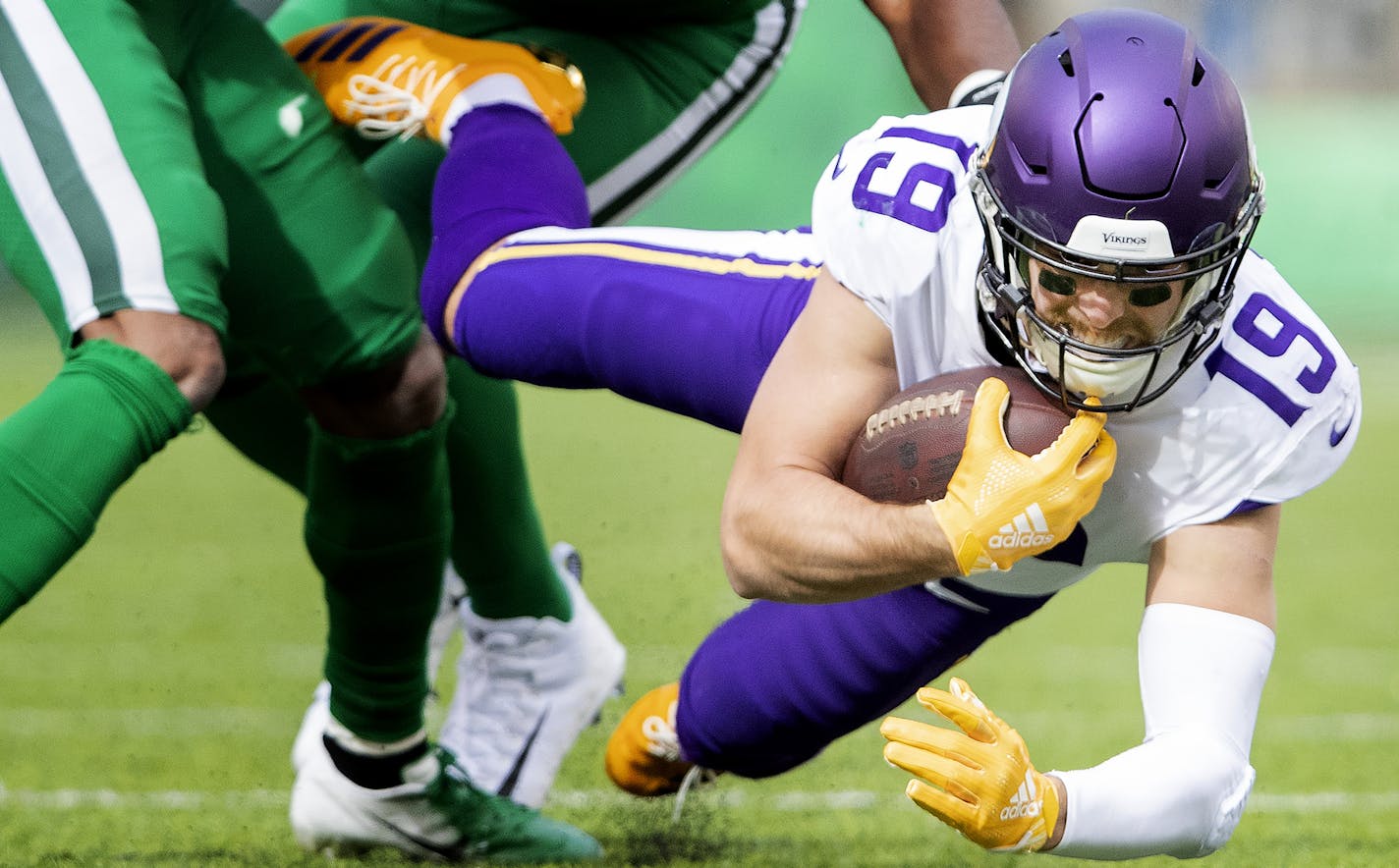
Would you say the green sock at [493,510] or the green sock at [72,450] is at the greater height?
the green sock at [72,450]

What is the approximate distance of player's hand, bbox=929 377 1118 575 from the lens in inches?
77.4

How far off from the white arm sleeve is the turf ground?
2.71 ft

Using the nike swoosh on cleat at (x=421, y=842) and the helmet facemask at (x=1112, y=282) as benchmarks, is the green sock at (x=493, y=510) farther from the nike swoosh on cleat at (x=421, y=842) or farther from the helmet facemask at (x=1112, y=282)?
the helmet facemask at (x=1112, y=282)

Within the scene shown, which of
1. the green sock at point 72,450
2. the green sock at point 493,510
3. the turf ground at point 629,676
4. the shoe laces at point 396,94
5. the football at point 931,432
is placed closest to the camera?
the green sock at point 72,450

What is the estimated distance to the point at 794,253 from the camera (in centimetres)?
271

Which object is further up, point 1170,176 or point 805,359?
point 1170,176

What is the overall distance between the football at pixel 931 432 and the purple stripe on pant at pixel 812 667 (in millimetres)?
426

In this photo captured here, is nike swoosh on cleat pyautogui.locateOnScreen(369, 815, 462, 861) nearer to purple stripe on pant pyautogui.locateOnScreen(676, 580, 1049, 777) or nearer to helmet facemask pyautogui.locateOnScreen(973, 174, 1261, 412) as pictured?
purple stripe on pant pyautogui.locateOnScreen(676, 580, 1049, 777)

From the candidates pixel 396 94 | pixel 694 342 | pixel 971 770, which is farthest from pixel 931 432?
pixel 396 94

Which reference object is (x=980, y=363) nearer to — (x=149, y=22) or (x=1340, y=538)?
(x=149, y=22)

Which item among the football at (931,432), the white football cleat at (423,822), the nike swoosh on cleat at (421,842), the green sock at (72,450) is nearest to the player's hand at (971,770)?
the football at (931,432)

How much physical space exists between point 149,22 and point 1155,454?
1.41 metres

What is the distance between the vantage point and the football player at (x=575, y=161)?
122 inches

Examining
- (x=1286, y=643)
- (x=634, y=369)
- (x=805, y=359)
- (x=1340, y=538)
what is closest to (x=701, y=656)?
(x=634, y=369)
